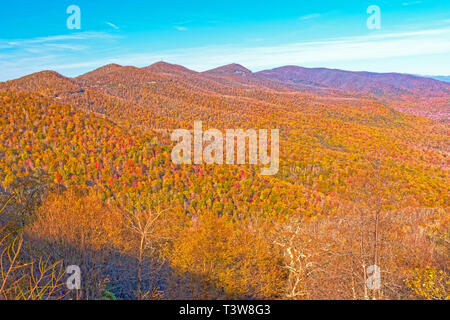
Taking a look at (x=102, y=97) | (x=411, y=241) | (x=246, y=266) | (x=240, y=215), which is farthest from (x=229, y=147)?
(x=102, y=97)

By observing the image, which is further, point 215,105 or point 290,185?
point 215,105

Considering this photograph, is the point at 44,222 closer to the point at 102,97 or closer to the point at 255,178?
the point at 255,178

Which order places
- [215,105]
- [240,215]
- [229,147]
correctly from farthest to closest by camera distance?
[215,105] < [229,147] < [240,215]

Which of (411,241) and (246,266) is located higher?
(246,266)
